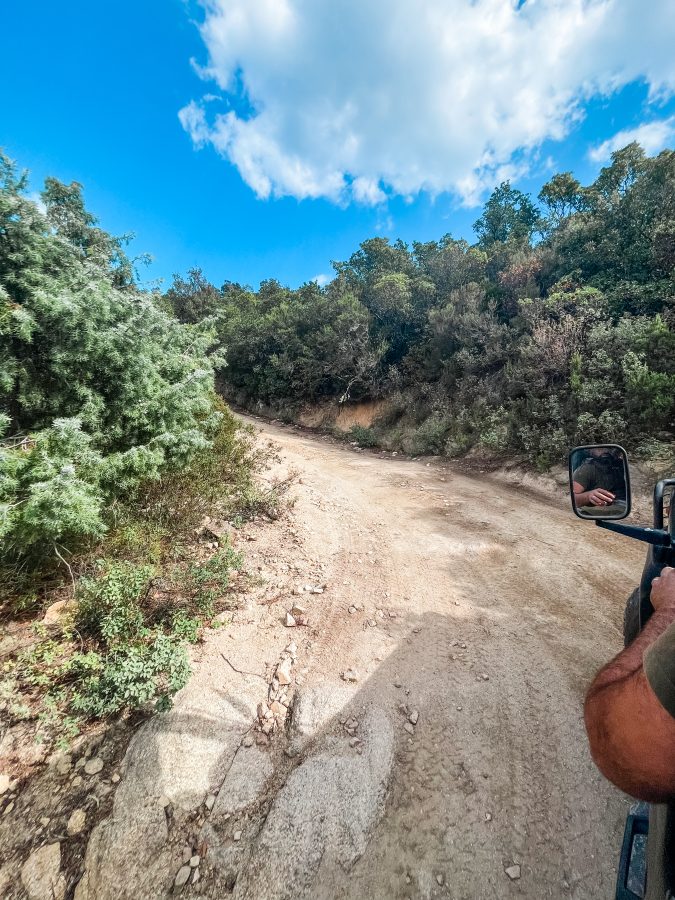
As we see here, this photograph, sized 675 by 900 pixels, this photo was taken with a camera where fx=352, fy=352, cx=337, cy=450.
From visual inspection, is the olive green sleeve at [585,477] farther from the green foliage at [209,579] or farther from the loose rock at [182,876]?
the green foliage at [209,579]

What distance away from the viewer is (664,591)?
149cm

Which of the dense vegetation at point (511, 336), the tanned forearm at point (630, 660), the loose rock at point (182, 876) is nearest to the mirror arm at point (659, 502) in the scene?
the tanned forearm at point (630, 660)

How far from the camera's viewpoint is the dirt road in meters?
1.87

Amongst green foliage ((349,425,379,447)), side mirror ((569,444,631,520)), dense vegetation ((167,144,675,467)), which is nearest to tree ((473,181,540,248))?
dense vegetation ((167,144,675,467))

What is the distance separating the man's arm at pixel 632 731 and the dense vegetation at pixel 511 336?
21.0ft

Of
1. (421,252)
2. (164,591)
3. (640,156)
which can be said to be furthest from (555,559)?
(421,252)

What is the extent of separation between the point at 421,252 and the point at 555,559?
Answer: 27.9m

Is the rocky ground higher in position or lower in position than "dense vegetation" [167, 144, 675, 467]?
lower

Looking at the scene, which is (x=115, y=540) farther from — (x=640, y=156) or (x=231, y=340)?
(x=640, y=156)

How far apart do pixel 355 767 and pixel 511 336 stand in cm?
1410

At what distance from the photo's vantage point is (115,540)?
163 inches

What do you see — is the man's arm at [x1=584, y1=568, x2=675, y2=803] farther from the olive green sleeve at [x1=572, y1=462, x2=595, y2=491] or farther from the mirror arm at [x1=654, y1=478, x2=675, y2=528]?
the olive green sleeve at [x1=572, y1=462, x2=595, y2=491]

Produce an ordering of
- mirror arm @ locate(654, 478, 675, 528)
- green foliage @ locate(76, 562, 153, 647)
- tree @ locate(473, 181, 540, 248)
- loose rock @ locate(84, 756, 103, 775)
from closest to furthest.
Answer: mirror arm @ locate(654, 478, 675, 528)
loose rock @ locate(84, 756, 103, 775)
green foliage @ locate(76, 562, 153, 647)
tree @ locate(473, 181, 540, 248)

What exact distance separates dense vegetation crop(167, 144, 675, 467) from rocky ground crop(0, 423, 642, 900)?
5.24 metres
